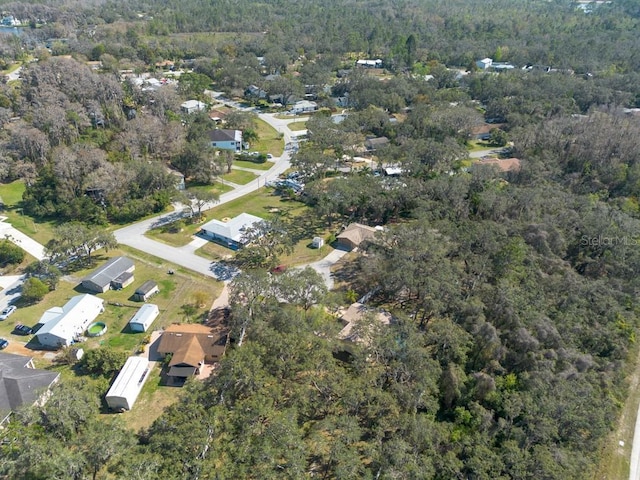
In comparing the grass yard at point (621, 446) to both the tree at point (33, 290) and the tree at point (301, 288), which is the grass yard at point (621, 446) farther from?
the tree at point (33, 290)

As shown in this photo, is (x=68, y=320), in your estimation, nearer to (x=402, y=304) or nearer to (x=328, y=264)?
(x=328, y=264)

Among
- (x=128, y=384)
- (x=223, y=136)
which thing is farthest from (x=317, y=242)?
(x=223, y=136)

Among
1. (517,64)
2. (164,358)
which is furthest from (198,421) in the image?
(517,64)

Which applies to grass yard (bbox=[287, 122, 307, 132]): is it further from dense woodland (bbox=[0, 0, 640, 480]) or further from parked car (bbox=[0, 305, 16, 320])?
parked car (bbox=[0, 305, 16, 320])

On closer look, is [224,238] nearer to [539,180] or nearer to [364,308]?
[364,308]

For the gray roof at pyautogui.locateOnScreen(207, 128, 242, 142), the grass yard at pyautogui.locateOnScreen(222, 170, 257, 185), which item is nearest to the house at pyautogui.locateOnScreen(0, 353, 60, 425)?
the grass yard at pyautogui.locateOnScreen(222, 170, 257, 185)

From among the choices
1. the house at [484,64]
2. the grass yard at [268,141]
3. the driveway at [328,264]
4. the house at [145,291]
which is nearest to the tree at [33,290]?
the house at [145,291]

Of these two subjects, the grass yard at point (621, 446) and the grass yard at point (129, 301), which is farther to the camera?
the grass yard at point (129, 301)
